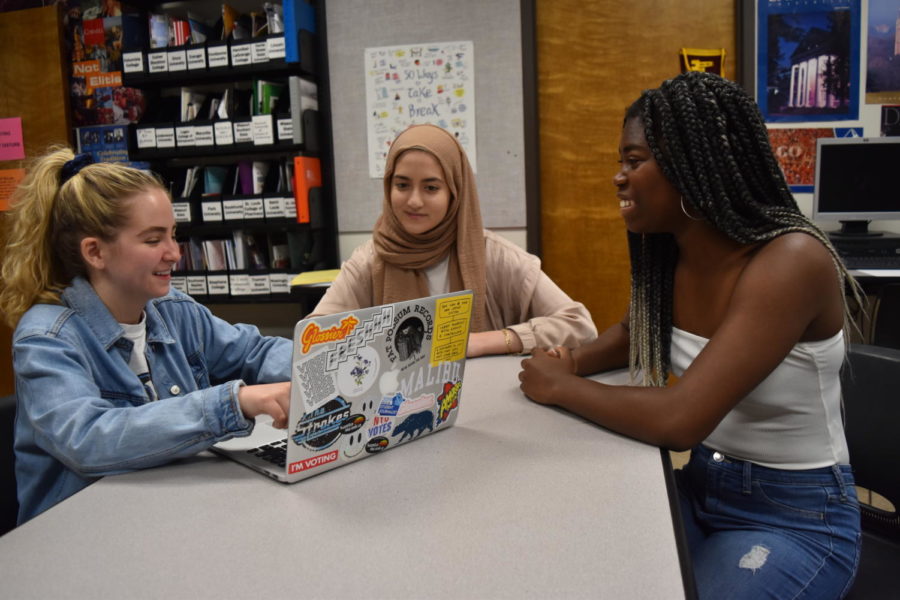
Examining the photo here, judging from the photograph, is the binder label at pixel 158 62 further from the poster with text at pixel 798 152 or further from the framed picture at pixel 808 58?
the poster with text at pixel 798 152

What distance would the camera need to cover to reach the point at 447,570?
0.67 metres

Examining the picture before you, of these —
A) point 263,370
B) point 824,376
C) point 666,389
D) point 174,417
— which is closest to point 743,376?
point 666,389

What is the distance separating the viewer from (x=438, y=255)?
1833mm

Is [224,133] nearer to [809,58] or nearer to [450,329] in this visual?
[450,329]

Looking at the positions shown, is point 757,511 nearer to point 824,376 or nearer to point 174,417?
point 824,376

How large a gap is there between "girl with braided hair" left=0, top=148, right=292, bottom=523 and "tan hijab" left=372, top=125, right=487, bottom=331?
458 millimetres

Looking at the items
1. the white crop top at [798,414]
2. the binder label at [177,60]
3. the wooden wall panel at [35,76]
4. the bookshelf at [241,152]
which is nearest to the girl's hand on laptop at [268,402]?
the white crop top at [798,414]

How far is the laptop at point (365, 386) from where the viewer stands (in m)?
0.86

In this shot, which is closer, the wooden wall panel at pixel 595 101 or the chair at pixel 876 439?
the chair at pixel 876 439

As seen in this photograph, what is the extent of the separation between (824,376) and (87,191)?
1296 millimetres

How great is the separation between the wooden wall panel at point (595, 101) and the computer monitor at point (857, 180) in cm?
58

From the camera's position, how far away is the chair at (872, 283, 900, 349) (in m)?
2.64

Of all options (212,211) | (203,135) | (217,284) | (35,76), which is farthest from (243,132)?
(35,76)

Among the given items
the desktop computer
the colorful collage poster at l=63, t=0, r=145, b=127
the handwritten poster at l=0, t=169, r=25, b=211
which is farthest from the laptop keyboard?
the handwritten poster at l=0, t=169, r=25, b=211
